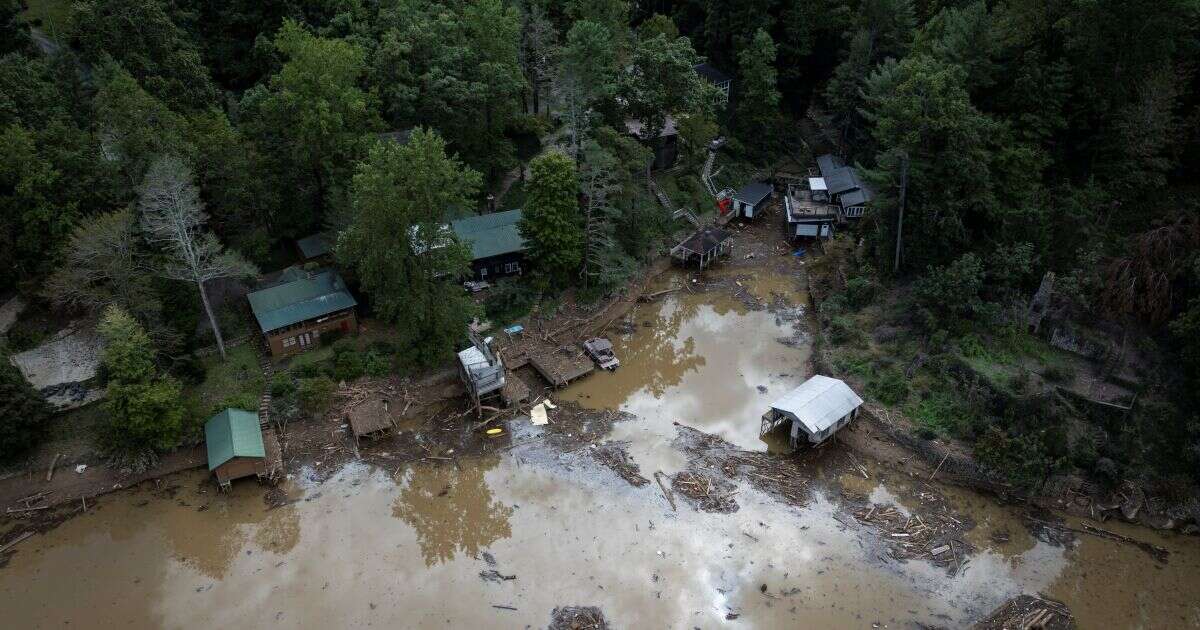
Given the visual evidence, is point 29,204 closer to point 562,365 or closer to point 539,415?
point 539,415

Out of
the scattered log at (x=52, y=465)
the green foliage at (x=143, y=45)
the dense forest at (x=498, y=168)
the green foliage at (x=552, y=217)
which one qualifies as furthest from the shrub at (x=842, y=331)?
the green foliage at (x=143, y=45)

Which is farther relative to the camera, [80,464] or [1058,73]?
[1058,73]

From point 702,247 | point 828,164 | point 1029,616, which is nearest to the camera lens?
point 1029,616

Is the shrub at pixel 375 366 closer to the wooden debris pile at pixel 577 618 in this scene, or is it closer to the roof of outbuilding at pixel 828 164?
the wooden debris pile at pixel 577 618

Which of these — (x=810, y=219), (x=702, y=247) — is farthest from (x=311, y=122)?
(x=810, y=219)

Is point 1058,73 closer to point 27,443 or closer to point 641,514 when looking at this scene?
point 641,514

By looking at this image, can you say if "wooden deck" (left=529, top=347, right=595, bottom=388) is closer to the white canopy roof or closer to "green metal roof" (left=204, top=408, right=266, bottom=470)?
the white canopy roof

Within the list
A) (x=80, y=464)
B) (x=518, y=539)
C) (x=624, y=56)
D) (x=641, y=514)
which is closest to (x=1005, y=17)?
(x=624, y=56)
